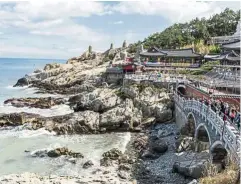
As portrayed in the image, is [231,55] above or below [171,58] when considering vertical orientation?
above

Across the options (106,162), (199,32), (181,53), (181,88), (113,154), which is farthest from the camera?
(199,32)

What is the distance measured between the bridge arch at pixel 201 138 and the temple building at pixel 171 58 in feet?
110

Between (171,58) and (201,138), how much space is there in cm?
3616

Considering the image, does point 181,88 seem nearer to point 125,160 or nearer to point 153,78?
point 153,78

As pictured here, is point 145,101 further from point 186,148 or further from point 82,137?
point 186,148

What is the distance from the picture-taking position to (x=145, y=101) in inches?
1938

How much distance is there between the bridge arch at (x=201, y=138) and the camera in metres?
32.3

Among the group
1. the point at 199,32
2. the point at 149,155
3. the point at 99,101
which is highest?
the point at 199,32

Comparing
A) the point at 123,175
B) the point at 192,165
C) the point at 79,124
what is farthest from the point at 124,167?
the point at 79,124

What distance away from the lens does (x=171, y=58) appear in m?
69.0

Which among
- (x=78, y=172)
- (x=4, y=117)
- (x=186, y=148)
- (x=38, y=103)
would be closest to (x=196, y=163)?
(x=186, y=148)

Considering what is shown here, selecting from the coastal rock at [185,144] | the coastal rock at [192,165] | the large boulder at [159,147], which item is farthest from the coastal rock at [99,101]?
the coastal rock at [192,165]

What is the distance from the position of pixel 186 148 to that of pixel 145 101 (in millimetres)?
15493

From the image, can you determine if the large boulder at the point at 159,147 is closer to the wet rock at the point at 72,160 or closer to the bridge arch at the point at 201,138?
the bridge arch at the point at 201,138
